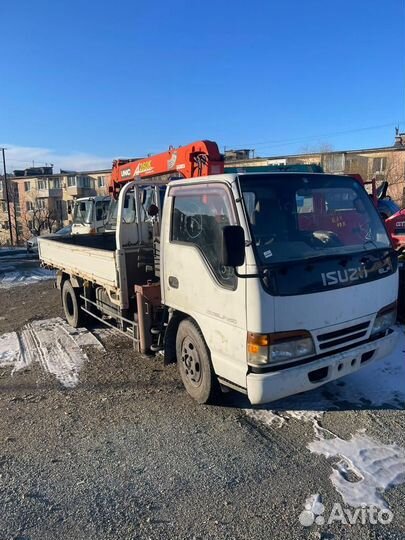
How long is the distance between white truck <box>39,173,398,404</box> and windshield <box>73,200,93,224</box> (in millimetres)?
13143

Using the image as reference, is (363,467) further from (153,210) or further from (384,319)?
(153,210)

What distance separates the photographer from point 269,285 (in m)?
3.24

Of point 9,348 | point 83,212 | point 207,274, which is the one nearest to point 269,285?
point 207,274

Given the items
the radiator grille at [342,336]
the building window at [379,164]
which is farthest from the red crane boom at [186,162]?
the building window at [379,164]

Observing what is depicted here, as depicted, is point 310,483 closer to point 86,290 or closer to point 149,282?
point 149,282

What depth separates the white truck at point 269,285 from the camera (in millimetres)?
3303

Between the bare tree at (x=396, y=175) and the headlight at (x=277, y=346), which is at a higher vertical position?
the bare tree at (x=396, y=175)

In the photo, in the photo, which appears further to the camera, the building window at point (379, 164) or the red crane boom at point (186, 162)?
the building window at point (379, 164)

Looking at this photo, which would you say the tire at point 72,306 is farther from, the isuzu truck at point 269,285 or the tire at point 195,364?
the tire at point 195,364

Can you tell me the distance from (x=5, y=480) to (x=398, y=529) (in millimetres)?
2754

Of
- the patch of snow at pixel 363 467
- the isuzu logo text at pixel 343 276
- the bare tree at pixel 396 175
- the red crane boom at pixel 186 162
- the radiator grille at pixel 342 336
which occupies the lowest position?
the patch of snow at pixel 363 467

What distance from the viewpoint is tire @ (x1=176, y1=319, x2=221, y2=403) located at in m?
3.95

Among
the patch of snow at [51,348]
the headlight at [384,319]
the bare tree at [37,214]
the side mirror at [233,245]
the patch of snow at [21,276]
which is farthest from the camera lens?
the bare tree at [37,214]

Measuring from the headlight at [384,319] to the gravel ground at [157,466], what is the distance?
0.79 meters
